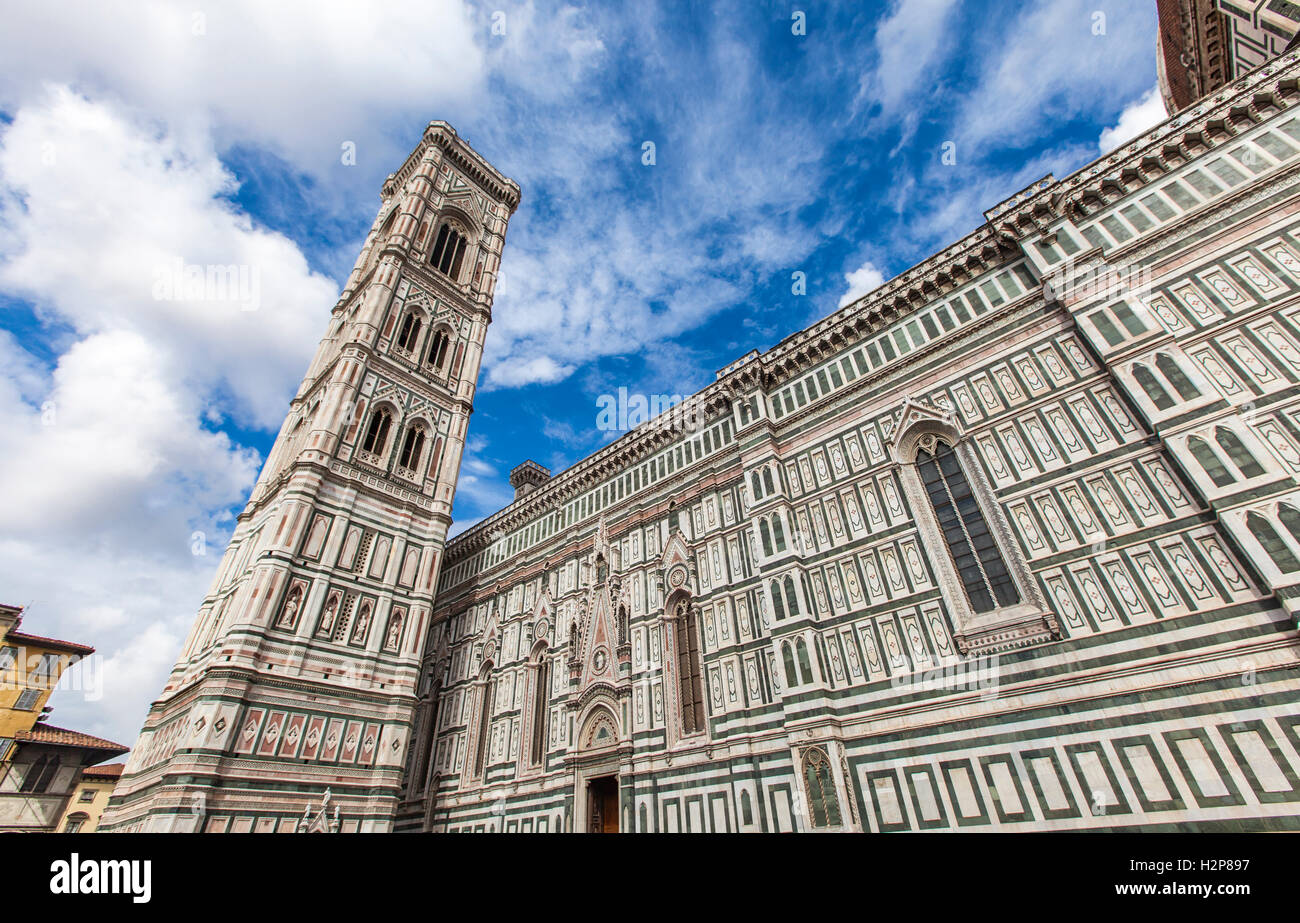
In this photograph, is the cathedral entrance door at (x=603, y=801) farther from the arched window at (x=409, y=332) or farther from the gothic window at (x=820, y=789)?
the arched window at (x=409, y=332)

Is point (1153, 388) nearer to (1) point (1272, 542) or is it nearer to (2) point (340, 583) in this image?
(1) point (1272, 542)

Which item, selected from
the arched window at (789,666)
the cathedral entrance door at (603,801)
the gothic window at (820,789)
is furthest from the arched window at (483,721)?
the gothic window at (820,789)

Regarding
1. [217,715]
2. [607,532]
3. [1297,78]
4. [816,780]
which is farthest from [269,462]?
[1297,78]

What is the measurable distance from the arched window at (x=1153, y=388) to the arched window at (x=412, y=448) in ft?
72.6

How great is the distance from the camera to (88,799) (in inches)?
1035

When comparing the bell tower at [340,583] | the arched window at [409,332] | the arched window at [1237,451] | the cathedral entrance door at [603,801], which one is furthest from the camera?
the arched window at [409,332]

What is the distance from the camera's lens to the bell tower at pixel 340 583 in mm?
16094

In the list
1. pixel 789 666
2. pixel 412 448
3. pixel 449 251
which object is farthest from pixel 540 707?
pixel 449 251

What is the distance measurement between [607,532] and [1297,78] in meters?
19.2

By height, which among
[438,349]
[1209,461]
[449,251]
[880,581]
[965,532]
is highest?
[449,251]

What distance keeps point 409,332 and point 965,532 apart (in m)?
22.3

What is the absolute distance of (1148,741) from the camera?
952 centimetres

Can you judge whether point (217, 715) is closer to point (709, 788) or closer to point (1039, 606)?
point (709, 788)
